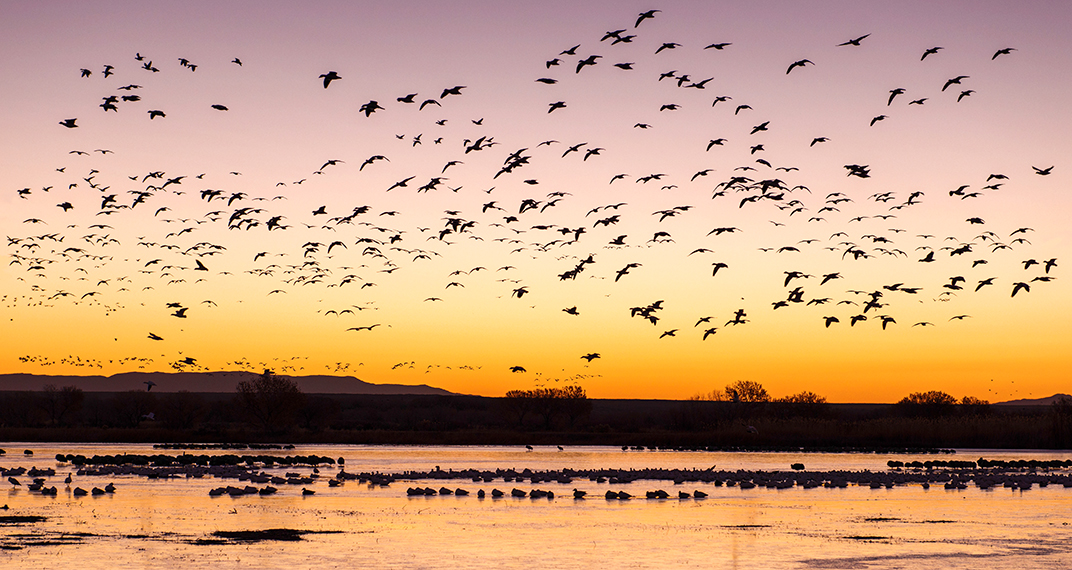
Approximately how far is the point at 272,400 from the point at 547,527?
258ft

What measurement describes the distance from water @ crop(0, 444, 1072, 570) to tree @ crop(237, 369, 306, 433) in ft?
190

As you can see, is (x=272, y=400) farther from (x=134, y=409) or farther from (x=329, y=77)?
(x=329, y=77)

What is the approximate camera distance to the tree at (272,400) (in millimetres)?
101938

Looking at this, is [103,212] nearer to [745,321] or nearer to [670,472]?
[745,321]

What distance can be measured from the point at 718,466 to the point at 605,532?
3068 centimetres

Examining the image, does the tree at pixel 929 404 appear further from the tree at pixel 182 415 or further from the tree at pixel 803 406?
the tree at pixel 182 415

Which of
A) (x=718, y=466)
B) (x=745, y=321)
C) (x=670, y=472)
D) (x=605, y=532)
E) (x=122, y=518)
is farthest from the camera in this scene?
(x=718, y=466)

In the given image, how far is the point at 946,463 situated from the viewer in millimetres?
58344

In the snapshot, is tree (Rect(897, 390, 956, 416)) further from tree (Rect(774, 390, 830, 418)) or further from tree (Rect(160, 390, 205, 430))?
tree (Rect(160, 390, 205, 430))

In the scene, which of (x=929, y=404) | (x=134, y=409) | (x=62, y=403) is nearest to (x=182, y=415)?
(x=134, y=409)

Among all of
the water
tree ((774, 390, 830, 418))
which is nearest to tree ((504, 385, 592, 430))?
tree ((774, 390, 830, 418))

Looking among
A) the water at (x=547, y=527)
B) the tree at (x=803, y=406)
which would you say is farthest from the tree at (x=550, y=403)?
the water at (x=547, y=527)

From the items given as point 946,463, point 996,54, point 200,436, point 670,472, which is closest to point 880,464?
point 946,463

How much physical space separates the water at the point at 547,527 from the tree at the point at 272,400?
57901 mm
